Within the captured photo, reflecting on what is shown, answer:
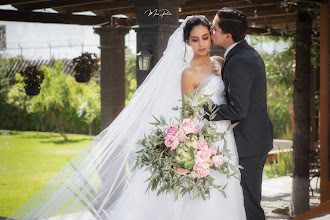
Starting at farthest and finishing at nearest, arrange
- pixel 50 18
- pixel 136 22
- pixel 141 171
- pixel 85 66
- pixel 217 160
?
pixel 85 66
pixel 50 18
pixel 136 22
pixel 141 171
pixel 217 160

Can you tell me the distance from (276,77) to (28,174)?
14.0 feet

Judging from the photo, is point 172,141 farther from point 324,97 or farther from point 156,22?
point 324,97

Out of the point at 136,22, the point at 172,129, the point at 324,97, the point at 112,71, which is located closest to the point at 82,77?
the point at 112,71

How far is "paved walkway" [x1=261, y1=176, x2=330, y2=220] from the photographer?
25.9ft

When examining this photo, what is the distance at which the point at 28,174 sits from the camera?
6.56 metres

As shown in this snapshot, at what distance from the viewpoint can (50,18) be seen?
7066mm

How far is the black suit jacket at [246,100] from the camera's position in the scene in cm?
303

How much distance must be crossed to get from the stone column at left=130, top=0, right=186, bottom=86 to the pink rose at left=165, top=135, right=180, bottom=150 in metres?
2.68

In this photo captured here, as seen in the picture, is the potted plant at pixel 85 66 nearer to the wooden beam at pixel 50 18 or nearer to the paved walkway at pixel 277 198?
the wooden beam at pixel 50 18

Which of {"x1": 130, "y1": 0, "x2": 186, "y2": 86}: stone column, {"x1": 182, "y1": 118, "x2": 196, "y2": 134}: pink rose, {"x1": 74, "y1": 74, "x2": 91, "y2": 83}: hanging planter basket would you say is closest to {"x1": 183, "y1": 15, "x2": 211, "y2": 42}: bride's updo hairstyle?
{"x1": 182, "y1": 118, "x2": 196, "y2": 134}: pink rose

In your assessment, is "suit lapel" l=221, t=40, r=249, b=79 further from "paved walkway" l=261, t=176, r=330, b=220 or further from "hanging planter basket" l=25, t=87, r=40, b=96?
"paved walkway" l=261, t=176, r=330, b=220

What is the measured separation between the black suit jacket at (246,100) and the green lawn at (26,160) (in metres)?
3.80

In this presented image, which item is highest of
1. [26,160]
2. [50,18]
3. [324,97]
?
[50,18]

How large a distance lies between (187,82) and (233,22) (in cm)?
50
